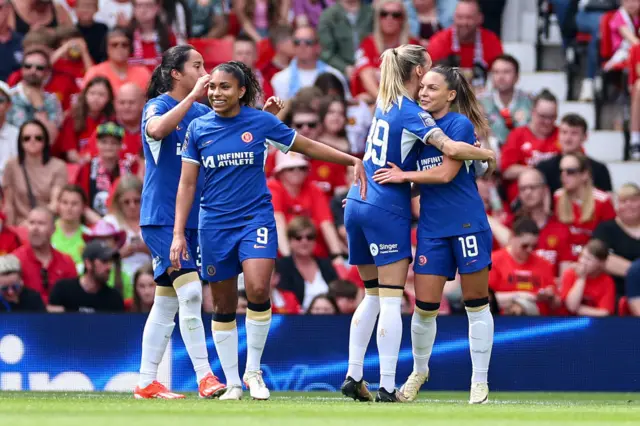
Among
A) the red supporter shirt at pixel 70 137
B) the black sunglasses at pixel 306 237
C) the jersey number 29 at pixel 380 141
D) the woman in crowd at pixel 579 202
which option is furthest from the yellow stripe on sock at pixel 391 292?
the red supporter shirt at pixel 70 137

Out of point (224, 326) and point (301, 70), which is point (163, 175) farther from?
point (301, 70)

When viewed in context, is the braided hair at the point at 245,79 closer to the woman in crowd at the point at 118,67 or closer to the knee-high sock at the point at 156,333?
the knee-high sock at the point at 156,333

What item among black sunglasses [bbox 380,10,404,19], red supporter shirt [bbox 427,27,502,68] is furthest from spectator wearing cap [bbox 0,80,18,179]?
red supporter shirt [bbox 427,27,502,68]

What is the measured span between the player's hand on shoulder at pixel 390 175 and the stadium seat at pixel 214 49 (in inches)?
278

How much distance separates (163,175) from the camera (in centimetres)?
945

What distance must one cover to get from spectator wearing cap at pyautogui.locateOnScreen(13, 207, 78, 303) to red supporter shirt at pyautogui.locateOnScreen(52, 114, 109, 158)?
176 centimetres

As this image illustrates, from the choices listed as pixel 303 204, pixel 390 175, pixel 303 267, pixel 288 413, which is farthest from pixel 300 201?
pixel 288 413

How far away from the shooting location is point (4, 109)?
580 inches

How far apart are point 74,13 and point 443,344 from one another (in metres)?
6.96

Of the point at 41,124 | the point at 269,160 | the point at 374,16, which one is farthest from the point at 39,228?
the point at 374,16

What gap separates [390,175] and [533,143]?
19.4 ft

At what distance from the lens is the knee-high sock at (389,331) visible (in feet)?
29.6

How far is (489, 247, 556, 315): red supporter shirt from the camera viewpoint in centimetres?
1291

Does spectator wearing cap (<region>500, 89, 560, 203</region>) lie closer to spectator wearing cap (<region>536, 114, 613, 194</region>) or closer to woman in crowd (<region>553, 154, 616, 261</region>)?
spectator wearing cap (<region>536, 114, 613, 194</region>)
